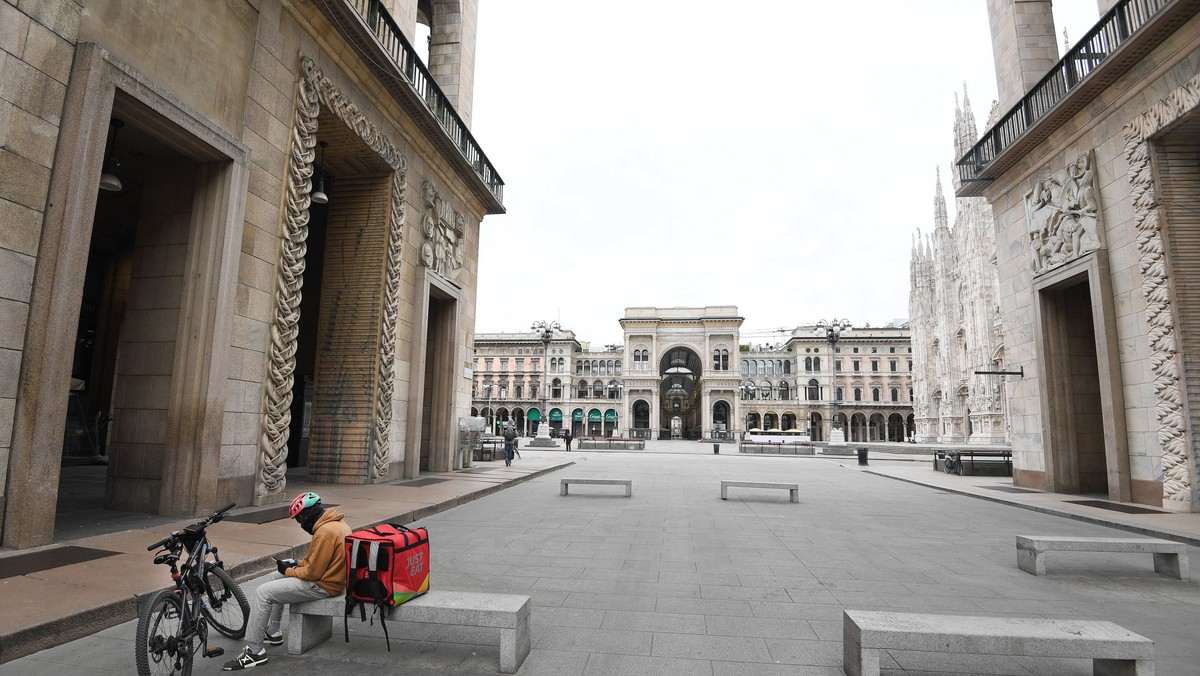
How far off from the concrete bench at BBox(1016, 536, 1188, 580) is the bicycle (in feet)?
25.1

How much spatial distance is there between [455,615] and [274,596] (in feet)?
4.14

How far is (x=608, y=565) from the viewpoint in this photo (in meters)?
6.43

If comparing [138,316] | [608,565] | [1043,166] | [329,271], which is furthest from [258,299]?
[1043,166]

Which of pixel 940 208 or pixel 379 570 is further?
pixel 940 208

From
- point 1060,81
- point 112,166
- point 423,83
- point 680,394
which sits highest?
point 423,83

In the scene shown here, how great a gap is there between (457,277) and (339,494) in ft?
24.0

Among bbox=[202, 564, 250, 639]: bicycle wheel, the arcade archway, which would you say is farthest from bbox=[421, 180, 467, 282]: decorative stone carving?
the arcade archway

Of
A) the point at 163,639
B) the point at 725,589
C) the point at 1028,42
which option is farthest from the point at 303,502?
the point at 1028,42

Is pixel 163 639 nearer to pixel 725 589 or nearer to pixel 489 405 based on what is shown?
pixel 725 589

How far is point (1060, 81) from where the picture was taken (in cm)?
1244

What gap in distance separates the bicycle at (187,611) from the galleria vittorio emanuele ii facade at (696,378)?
227 ft

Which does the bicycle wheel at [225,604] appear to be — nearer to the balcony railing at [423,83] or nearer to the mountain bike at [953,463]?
the balcony railing at [423,83]

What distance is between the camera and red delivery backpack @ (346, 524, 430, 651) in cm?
367

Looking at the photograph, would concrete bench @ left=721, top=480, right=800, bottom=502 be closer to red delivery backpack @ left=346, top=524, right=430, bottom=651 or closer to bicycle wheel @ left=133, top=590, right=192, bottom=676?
red delivery backpack @ left=346, top=524, right=430, bottom=651
